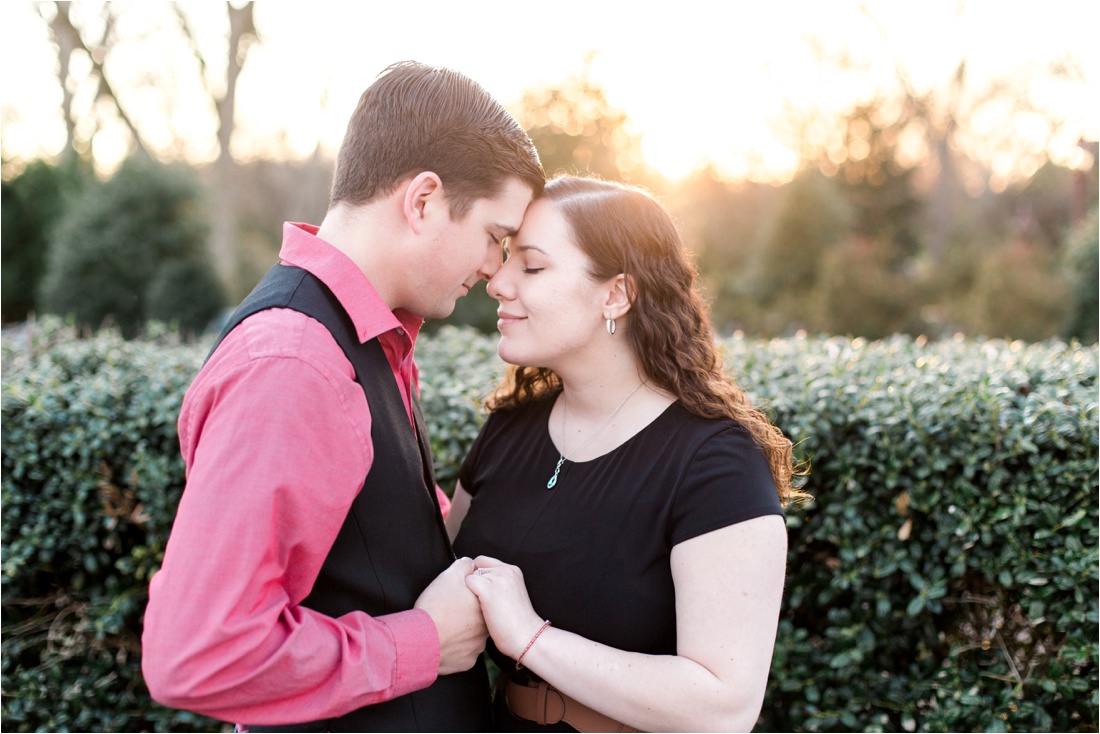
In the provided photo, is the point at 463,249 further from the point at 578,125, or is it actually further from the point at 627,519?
the point at 578,125

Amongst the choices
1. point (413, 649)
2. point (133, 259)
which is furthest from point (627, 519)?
point (133, 259)

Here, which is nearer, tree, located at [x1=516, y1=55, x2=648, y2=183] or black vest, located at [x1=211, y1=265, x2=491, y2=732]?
black vest, located at [x1=211, y1=265, x2=491, y2=732]

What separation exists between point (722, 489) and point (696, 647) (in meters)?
0.34

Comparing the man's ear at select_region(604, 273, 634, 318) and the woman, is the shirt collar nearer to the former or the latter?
the woman

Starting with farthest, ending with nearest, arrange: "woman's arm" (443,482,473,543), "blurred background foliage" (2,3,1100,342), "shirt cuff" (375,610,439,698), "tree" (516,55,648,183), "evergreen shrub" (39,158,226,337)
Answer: "evergreen shrub" (39,158,226,337) < "blurred background foliage" (2,3,1100,342) < "tree" (516,55,648,183) < "woman's arm" (443,482,473,543) < "shirt cuff" (375,610,439,698)

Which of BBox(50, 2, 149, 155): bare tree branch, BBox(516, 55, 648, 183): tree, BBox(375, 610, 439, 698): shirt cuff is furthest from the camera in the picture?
BBox(50, 2, 149, 155): bare tree branch

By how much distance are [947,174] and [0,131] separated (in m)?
24.8

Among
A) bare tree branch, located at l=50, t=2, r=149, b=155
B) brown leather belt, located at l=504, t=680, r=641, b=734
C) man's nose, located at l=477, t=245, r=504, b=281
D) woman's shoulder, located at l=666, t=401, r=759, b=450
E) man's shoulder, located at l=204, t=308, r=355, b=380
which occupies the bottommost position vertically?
brown leather belt, located at l=504, t=680, r=641, b=734

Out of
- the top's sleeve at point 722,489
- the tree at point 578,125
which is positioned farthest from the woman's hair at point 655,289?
the tree at point 578,125

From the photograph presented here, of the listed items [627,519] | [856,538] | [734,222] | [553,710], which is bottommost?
[553,710]

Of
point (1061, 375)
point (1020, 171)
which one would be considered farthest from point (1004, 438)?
point (1020, 171)

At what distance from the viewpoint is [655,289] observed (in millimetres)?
2125

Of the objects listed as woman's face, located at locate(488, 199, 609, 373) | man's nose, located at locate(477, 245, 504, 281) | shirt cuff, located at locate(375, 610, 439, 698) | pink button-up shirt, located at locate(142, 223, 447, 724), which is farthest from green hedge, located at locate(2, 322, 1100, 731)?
pink button-up shirt, located at locate(142, 223, 447, 724)

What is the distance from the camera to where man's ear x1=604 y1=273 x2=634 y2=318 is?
210 cm
